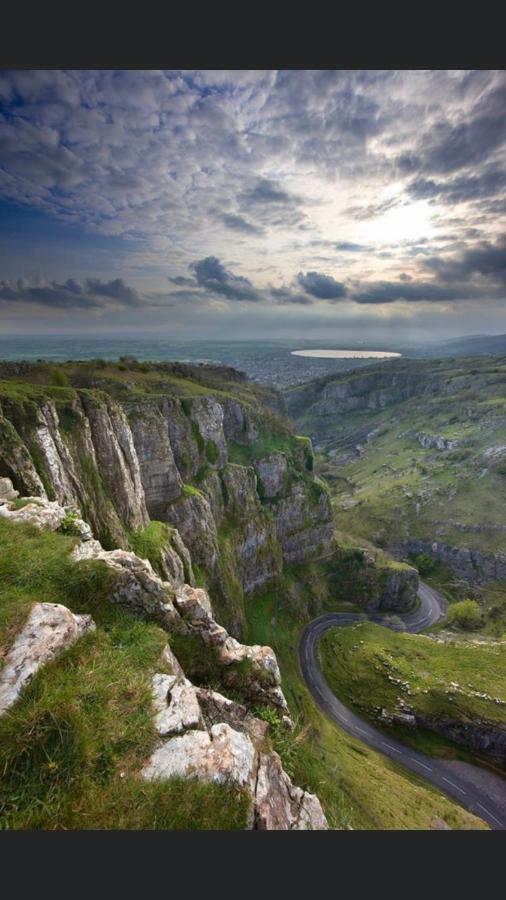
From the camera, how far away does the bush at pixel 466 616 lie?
366 ft

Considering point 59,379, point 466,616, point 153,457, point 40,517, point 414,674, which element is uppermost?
point 59,379

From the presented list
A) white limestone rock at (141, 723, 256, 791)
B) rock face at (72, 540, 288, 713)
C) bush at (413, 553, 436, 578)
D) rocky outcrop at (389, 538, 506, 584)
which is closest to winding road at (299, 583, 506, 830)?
rock face at (72, 540, 288, 713)

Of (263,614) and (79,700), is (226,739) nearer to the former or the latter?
(79,700)

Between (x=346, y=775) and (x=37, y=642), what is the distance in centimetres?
5289

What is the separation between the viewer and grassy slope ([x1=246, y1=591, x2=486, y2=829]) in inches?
613

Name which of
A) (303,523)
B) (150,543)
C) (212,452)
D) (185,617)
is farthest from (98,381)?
(303,523)

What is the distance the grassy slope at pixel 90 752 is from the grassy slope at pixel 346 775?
684 cm

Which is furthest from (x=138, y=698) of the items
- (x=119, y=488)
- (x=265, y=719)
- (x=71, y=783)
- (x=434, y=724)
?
(x=434, y=724)

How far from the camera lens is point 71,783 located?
379 inches

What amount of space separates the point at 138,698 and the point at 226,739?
3140 mm

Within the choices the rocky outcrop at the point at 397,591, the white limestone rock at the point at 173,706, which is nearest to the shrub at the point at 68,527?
the white limestone rock at the point at 173,706

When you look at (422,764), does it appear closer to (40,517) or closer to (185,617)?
(185,617)

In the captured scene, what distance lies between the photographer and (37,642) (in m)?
12.2

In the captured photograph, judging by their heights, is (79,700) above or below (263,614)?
above
